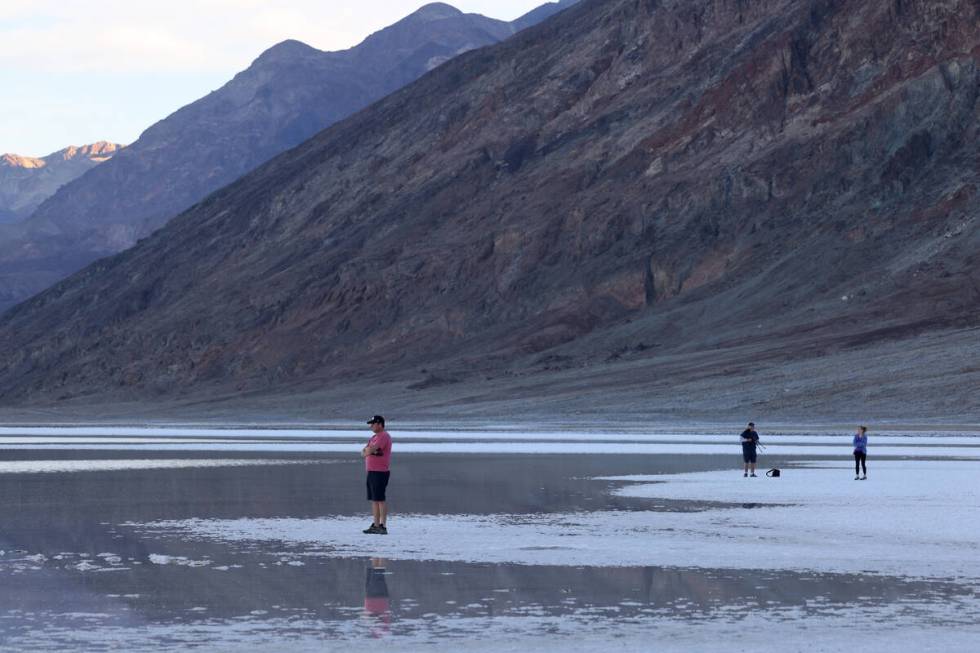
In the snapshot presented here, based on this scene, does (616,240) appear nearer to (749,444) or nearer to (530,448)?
(530,448)

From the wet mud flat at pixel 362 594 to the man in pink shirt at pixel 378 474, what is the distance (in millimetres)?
317

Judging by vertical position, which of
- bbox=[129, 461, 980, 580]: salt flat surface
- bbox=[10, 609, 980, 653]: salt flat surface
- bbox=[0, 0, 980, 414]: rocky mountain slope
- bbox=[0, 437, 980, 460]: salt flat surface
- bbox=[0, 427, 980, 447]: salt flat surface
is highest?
bbox=[0, 0, 980, 414]: rocky mountain slope

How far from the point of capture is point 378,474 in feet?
66.3

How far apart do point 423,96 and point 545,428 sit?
3265 inches

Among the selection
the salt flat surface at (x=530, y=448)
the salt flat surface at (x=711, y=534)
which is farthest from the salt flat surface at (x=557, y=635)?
the salt flat surface at (x=530, y=448)

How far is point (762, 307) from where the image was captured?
9481 cm

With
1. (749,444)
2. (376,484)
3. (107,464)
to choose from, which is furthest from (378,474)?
(107,464)

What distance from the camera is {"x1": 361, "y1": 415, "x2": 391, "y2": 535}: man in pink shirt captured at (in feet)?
65.4

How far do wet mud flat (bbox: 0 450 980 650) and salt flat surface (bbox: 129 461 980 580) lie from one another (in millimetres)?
240

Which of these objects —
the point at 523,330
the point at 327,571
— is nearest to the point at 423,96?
the point at 523,330

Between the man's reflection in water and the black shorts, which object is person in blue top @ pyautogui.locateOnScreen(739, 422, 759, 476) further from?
the man's reflection in water

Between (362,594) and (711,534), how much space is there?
6452 millimetres

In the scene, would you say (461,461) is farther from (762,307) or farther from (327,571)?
(762,307)

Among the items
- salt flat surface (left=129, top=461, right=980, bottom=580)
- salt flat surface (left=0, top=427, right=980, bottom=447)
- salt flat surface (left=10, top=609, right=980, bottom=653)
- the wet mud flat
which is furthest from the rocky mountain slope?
salt flat surface (left=10, top=609, right=980, bottom=653)
